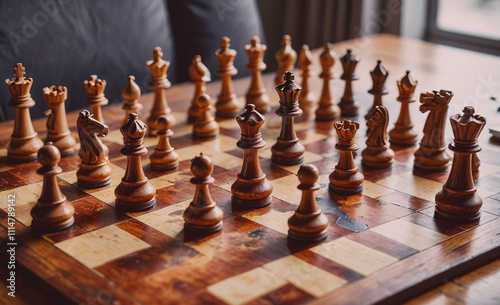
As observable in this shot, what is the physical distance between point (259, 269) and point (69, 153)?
0.89 meters

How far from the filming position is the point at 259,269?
1.23 metres

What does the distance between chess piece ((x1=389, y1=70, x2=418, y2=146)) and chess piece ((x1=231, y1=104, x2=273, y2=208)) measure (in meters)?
0.61

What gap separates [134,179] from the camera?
Result: 153 cm

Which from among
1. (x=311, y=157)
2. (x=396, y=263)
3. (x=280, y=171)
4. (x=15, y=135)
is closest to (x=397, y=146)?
(x=311, y=157)

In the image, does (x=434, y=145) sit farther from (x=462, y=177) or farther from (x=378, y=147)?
(x=462, y=177)

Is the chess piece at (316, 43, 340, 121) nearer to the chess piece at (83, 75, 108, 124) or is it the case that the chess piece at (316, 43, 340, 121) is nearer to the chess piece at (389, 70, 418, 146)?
the chess piece at (389, 70, 418, 146)

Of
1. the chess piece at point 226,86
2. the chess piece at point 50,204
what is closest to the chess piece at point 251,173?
the chess piece at point 50,204

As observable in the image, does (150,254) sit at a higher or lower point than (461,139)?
lower

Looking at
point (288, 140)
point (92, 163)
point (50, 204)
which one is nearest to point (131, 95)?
point (92, 163)

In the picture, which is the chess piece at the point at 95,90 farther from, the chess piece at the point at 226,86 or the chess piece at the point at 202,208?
the chess piece at the point at 202,208

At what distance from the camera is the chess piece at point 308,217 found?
134 centimetres

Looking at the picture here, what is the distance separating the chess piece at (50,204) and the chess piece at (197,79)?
817mm

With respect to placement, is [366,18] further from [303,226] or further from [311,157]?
[303,226]

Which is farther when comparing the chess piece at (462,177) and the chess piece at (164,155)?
the chess piece at (164,155)
